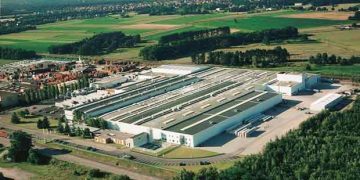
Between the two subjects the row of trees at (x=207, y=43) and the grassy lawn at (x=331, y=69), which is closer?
the grassy lawn at (x=331, y=69)

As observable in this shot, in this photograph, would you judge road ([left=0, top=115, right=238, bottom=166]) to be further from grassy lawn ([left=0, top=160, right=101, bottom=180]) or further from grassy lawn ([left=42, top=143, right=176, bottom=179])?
grassy lawn ([left=0, top=160, right=101, bottom=180])

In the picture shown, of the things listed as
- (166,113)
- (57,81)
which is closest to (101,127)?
(166,113)

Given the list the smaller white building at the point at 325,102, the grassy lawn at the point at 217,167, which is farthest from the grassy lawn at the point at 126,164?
the smaller white building at the point at 325,102

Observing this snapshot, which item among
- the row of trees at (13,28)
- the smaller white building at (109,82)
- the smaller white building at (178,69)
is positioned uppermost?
the row of trees at (13,28)

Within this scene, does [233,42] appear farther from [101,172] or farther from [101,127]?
[101,172]

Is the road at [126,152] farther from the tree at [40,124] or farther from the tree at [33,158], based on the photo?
the tree at [33,158]

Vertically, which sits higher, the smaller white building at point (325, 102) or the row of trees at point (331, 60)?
the row of trees at point (331, 60)

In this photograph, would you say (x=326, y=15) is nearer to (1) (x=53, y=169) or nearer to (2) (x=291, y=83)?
(2) (x=291, y=83)

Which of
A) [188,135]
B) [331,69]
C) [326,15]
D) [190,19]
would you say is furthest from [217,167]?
[190,19]
